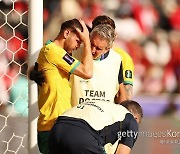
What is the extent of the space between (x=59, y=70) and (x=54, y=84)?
0.07 meters

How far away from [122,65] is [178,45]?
3.34 metres

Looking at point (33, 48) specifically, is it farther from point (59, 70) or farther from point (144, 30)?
point (144, 30)

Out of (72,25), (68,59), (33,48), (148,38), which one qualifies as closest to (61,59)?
(68,59)

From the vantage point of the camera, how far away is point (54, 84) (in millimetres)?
2285

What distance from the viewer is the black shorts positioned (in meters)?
1.89

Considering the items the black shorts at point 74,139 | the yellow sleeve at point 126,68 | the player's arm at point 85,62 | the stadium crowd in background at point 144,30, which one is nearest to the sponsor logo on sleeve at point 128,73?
the yellow sleeve at point 126,68

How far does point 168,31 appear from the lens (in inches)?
231

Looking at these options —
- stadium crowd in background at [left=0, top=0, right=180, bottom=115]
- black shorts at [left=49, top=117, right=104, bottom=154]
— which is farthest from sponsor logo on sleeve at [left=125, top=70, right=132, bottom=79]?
stadium crowd in background at [left=0, top=0, right=180, bottom=115]

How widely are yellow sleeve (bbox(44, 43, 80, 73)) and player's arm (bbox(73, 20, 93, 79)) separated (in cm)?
2

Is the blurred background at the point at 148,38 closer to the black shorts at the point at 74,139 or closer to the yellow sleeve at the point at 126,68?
the yellow sleeve at the point at 126,68

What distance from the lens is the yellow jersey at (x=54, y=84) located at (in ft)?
7.48

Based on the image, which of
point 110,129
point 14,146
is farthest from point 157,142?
point 110,129

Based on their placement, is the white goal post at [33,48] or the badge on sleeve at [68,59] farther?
the white goal post at [33,48]

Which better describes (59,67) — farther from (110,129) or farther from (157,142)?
(157,142)
